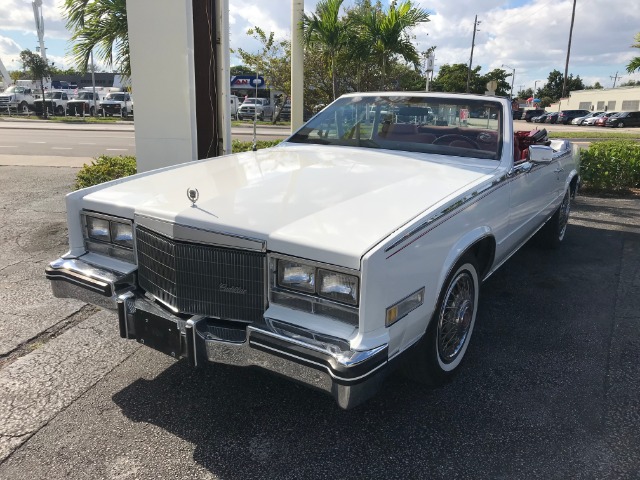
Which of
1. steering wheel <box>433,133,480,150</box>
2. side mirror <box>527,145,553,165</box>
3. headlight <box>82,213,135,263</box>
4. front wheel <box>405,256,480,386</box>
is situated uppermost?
steering wheel <box>433,133,480,150</box>

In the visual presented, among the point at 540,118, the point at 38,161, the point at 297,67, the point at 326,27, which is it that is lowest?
the point at 540,118

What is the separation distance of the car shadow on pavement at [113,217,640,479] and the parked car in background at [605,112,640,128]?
44681 millimetres

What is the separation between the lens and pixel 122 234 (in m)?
3.04

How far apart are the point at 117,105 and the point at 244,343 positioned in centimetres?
3759

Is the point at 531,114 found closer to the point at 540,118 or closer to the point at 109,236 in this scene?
the point at 540,118

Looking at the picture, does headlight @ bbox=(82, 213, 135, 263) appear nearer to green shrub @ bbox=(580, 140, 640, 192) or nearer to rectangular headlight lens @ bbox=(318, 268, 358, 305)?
rectangular headlight lens @ bbox=(318, 268, 358, 305)

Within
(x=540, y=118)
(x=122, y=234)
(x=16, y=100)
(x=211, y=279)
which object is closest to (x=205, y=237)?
(x=211, y=279)

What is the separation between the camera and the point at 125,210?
295 cm

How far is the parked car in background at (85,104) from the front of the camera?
35.8 meters

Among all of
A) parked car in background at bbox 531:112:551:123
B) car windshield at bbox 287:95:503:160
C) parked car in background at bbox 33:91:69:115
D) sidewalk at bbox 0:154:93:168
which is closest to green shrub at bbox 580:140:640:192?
car windshield at bbox 287:95:503:160

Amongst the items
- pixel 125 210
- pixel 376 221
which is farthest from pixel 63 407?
pixel 376 221

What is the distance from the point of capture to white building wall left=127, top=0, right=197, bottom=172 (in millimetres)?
6582

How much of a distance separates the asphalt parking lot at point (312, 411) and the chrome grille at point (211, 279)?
64cm

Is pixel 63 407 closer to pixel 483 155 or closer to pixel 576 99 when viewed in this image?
pixel 483 155
